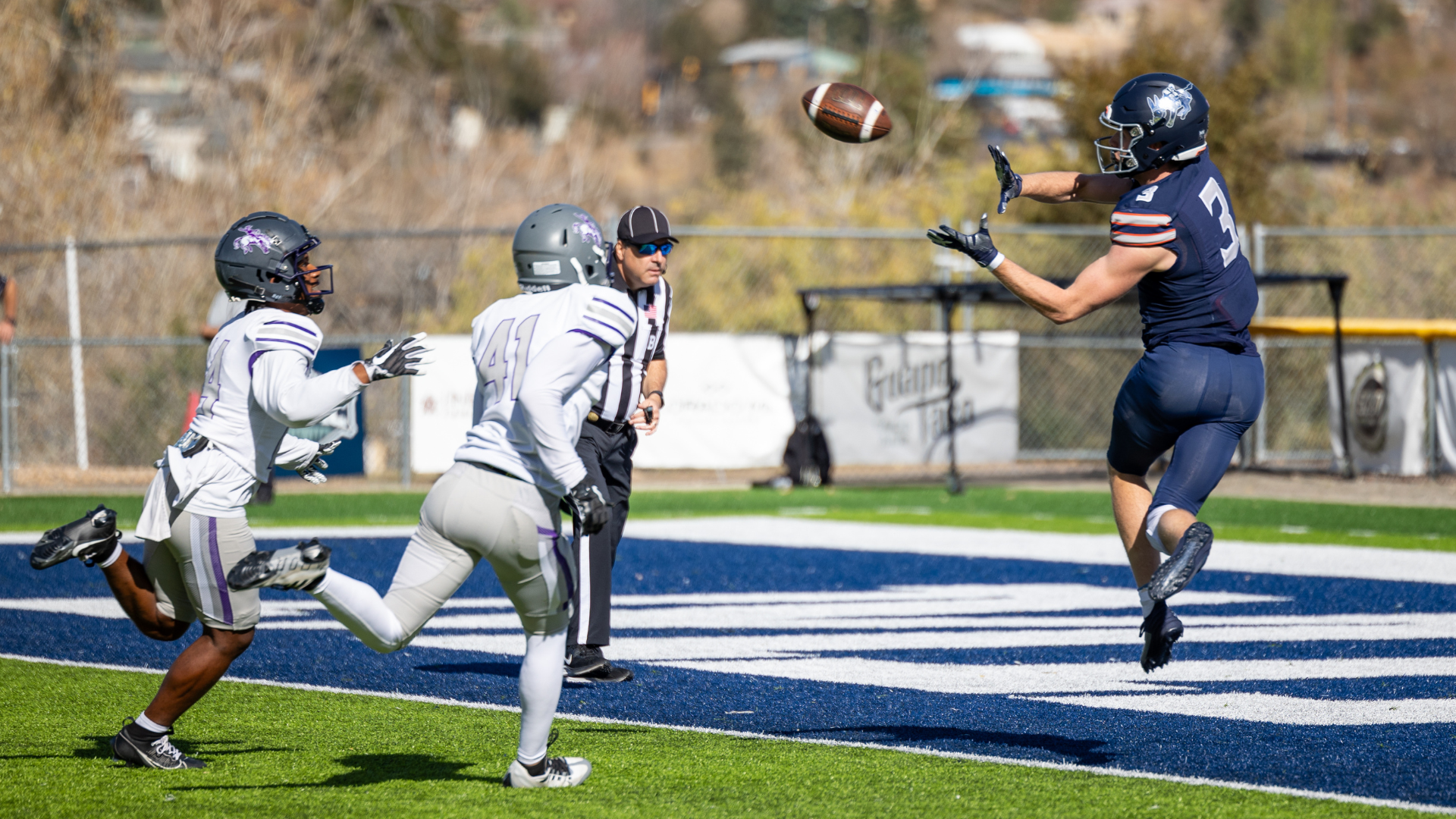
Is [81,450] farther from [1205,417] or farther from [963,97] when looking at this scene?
[963,97]

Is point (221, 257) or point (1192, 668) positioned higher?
point (221, 257)

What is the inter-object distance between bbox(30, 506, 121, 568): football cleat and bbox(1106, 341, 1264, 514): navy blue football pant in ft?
11.0

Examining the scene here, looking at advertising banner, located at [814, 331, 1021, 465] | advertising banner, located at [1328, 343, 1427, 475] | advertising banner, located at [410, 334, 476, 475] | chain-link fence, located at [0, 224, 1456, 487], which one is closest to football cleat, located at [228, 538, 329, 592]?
chain-link fence, located at [0, 224, 1456, 487]

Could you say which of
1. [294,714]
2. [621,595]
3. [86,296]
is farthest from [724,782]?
[86,296]

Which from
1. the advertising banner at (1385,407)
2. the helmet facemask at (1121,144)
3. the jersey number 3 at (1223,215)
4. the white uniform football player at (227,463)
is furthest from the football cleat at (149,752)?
the advertising banner at (1385,407)

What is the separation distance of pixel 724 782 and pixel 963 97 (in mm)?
42153

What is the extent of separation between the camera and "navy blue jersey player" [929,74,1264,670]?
518cm

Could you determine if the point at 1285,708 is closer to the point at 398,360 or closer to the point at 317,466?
the point at 398,360

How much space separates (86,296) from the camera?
2036 cm

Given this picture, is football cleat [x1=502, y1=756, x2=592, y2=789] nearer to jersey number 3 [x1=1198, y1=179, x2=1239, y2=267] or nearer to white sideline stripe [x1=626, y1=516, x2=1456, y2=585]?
jersey number 3 [x1=1198, y1=179, x2=1239, y2=267]

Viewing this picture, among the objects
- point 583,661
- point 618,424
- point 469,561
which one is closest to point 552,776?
point 469,561

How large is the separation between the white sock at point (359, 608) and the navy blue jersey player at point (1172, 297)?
2071 mm

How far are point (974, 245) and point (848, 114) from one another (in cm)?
183

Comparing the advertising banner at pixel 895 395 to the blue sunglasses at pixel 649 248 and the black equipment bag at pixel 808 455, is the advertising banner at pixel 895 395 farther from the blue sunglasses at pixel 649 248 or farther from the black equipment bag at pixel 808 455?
the blue sunglasses at pixel 649 248
